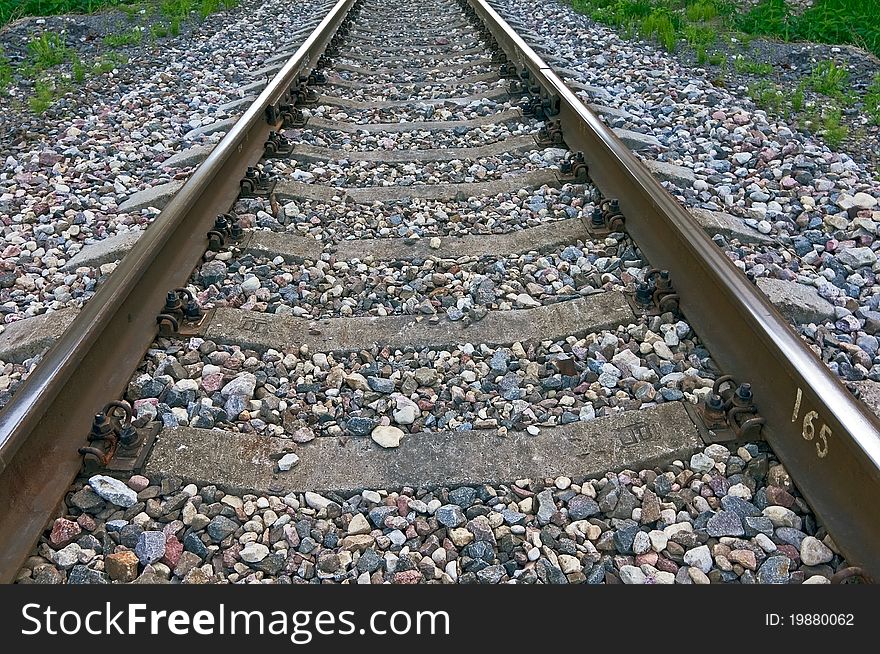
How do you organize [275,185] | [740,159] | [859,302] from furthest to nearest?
[740,159]
[275,185]
[859,302]

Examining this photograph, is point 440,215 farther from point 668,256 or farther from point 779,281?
point 779,281

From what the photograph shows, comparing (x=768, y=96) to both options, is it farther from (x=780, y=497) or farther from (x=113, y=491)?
(x=113, y=491)

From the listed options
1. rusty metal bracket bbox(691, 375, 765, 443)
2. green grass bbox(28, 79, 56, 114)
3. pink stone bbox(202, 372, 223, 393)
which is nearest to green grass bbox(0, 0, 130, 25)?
green grass bbox(28, 79, 56, 114)

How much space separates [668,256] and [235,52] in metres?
5.78

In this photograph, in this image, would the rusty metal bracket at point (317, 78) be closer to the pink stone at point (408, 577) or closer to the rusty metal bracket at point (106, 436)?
the rusty metal bracket at point (106, 436)

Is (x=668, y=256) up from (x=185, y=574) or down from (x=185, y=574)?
up

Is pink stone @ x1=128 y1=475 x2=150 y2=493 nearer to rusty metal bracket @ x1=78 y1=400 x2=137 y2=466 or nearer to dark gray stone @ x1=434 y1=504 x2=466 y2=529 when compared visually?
rusty metal bracket @ x1=78 y1=400 x2=137 y2=466

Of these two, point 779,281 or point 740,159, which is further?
point 740,159

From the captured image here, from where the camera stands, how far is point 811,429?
2.11m

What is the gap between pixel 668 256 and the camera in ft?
10.4

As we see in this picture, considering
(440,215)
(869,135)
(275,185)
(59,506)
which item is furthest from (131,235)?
(869,135)

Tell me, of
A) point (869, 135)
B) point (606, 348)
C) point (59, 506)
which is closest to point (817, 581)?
point (606, 348)

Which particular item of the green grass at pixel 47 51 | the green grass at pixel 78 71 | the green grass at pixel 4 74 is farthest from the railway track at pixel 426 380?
the green grass at pixel 47 51

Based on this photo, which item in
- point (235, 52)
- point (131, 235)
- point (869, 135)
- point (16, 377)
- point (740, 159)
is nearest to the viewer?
point (16, 377)
